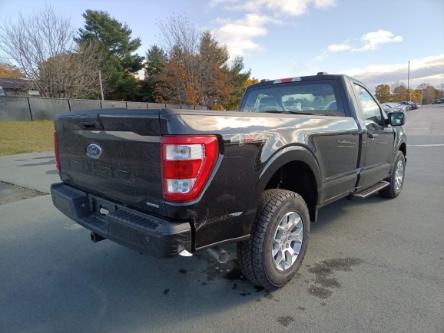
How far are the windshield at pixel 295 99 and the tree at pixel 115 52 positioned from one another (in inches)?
1219

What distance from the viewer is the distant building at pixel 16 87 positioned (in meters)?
26.1

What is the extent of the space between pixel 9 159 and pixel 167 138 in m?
10.4

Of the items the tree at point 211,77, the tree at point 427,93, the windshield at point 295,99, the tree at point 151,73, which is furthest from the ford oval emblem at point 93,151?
the tree at point 427,93

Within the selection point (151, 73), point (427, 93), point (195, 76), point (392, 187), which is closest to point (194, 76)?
point (195, 76)

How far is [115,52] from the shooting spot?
116 ft

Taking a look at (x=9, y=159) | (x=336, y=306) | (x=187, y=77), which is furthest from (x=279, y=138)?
(x=187, y=77)

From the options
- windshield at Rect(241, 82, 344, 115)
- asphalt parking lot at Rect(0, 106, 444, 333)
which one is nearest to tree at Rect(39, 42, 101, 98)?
asphalt parking lot at Rect(0, 106, 444, 333)

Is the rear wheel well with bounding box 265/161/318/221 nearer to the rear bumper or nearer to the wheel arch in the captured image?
the wheel arch

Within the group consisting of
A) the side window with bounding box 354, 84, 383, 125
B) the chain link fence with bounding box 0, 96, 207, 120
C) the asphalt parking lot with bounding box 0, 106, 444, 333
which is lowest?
the asphalt parking lot with bounding box 0, 106, 444, 333

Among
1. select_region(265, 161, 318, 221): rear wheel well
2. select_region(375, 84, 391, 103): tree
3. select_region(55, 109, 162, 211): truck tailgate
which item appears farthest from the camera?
select_region(375, 84, 391, 103): tree

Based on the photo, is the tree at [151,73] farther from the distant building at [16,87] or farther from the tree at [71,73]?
the distant building at [16,87]

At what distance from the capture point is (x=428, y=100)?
4003 inches

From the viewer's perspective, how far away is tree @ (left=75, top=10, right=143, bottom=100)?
33.1 m

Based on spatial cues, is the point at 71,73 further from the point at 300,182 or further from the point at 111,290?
the point at 300,182
